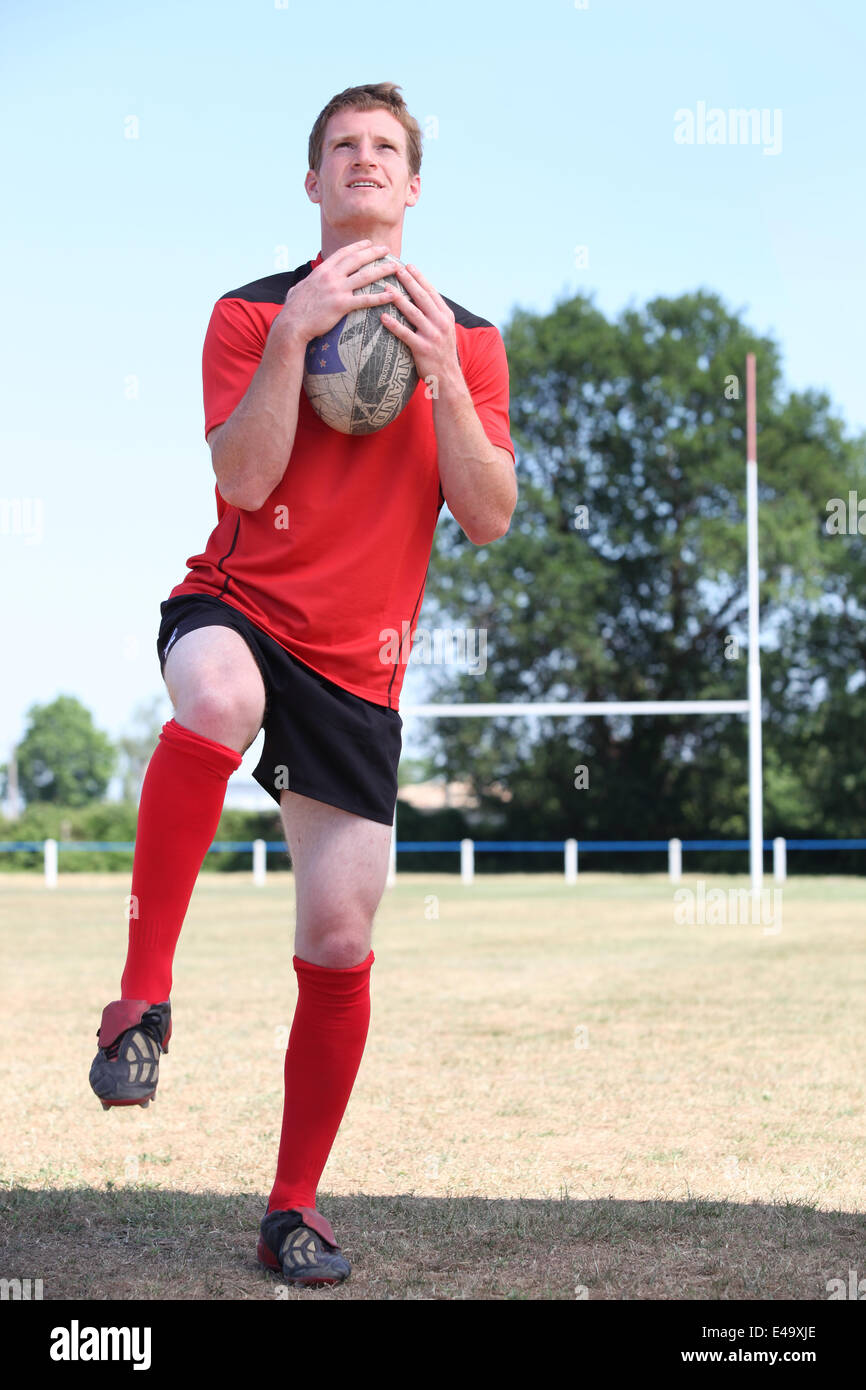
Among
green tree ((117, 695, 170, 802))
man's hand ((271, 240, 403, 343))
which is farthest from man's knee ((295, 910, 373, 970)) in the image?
green tree ((117, 695, 170, 802))

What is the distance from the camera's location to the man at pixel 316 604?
8.26 ft

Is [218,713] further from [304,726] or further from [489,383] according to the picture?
[489,383]

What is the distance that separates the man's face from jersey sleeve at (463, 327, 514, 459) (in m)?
0.29

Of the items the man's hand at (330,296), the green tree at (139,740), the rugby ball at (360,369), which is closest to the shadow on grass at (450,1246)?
the rugby ball at (360,369)

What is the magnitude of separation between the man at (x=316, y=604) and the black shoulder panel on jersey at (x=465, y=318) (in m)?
0.06

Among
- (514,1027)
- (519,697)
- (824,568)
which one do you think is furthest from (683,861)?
(514,1027)

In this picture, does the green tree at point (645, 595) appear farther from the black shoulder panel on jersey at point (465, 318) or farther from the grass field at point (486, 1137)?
the black shoulder panel on jersey at point (465, 318)

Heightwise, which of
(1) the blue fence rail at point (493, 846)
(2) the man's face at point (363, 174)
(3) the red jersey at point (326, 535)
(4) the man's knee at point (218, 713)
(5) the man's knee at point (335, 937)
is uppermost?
(2) the man's face at point (363, 174)

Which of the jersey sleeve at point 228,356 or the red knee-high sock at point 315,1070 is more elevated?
the jersey sleeve at point 228,356

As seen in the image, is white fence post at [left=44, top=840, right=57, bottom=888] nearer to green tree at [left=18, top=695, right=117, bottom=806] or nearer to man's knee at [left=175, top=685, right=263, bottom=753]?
man's knee at [left=175, top=685, right=263, bottom=753]

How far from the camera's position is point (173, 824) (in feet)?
8.27

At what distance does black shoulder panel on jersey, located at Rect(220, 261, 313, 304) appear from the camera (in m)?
2.79

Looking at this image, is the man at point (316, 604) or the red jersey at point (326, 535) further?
the red jersey at point (326, 535)

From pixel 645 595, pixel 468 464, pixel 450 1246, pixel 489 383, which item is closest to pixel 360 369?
pixel 468 464
